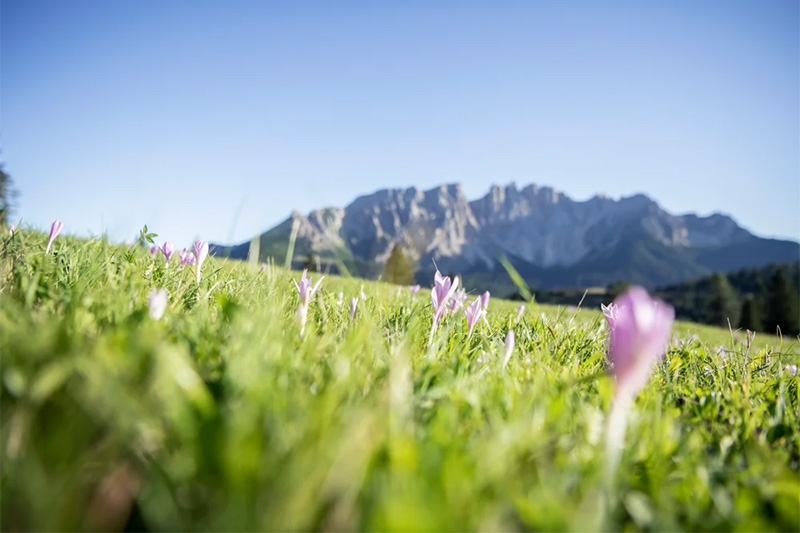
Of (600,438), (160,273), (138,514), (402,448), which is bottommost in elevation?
(138,514)

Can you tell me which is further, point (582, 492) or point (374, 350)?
point (374, 350)

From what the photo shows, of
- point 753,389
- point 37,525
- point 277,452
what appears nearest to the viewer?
point 37,525

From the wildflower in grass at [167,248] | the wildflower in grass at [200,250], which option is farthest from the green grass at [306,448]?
the wildflower in grass at [167,248]

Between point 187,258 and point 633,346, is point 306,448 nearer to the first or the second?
point 633,346

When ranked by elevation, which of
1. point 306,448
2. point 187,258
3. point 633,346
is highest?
point 187,258

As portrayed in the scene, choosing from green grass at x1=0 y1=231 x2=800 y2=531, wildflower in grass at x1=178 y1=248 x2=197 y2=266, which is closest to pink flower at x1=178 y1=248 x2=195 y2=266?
wildflower in grass at x1=178 y1=248 x2=197 y2=266

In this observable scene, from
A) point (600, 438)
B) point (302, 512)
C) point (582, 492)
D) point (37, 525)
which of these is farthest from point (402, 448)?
point (600, 438)

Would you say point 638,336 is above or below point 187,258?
below

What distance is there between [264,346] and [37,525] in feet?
3.23

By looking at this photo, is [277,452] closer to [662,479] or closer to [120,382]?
[120,382]

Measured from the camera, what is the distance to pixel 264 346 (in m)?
1.85

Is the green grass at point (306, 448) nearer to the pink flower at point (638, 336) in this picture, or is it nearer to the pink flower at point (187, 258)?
the pink flower at point (638, 336)

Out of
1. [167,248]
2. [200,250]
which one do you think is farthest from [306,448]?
[167,248]

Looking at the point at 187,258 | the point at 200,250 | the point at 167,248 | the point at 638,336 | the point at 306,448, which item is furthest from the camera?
the point at 187,258
